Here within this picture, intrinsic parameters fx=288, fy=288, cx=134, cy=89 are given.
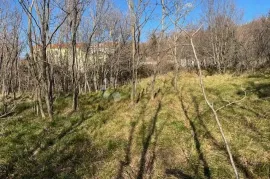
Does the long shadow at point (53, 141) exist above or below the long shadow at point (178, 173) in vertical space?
above

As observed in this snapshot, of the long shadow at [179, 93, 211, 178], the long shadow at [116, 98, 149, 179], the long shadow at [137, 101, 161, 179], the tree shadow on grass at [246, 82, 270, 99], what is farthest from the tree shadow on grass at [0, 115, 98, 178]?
the tree shadow on grass at [246, 82, 270, 99]

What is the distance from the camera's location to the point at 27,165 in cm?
895

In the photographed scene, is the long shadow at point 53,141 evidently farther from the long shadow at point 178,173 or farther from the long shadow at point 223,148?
the long shadow at point 223,148

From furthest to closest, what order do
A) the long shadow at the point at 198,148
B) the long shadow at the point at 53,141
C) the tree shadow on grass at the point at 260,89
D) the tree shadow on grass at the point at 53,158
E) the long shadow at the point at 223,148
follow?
the tree shadow on grass at the point at 260,89 < the long shadow at the point at 53,141 < the tree shadow on grass at the point at 53,158 < the long shadow at the point at 198,148 < the long shadow at the point at 223,148

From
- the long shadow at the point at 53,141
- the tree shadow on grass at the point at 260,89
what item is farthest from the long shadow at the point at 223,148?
the long shadow at the point at 53,141

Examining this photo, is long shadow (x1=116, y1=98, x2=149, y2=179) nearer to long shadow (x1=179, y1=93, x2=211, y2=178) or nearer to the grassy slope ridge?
the grassy slope ridge

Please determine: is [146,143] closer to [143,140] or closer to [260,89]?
[143,140]

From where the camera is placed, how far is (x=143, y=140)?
10.2 m

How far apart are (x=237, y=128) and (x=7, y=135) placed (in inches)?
346

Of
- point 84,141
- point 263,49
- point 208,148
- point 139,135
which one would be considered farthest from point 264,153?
point 263,49

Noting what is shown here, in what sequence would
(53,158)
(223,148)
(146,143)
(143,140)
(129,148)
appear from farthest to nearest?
(143,140)
(146,143)
(129,148)
(53,158)
(223,148)

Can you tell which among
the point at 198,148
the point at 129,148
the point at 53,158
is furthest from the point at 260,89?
the point at 53,158

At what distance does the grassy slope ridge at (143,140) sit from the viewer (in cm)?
840

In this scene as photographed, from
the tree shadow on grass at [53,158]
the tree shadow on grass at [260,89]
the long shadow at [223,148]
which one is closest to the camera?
the long shadow at [223,148]
